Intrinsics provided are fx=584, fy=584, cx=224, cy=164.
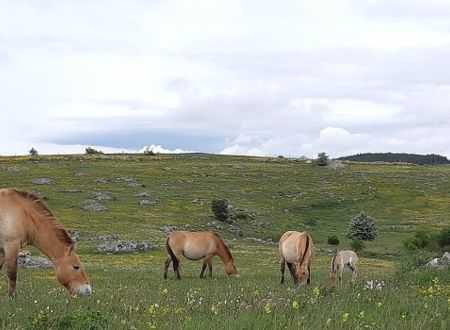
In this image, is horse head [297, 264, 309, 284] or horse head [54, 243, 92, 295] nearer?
horse head [54, 243, 92, 295]

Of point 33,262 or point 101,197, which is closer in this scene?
point 33,262

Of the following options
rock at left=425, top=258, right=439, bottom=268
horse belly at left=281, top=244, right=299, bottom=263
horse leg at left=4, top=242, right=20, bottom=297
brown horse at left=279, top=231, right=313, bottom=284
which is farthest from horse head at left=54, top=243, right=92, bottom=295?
rock at left=425, top=258, right=439, bottom=268

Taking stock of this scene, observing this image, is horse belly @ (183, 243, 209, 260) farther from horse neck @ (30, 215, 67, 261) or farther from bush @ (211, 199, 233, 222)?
bush @ (211, 199, 233, 222)

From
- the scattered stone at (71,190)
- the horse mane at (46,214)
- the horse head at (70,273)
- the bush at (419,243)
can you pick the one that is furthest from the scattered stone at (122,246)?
the scattered stone at (71,190)

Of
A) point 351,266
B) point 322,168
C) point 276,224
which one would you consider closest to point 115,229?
point 276,224

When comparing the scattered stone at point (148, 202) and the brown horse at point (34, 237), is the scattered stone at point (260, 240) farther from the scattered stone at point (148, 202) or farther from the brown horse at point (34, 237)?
the brown horse at point (34, 237)

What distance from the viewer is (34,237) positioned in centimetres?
1307

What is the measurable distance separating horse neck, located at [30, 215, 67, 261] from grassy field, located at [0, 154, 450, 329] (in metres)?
1.00

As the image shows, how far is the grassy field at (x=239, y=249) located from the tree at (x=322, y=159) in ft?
35.3

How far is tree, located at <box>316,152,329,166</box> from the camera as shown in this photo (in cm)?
13788

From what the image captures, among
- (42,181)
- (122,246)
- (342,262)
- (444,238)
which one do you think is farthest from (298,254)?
(42,181)

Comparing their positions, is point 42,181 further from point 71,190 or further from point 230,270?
point 230,270

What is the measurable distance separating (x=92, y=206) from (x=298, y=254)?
45.0 m

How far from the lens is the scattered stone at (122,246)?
1603 inches
